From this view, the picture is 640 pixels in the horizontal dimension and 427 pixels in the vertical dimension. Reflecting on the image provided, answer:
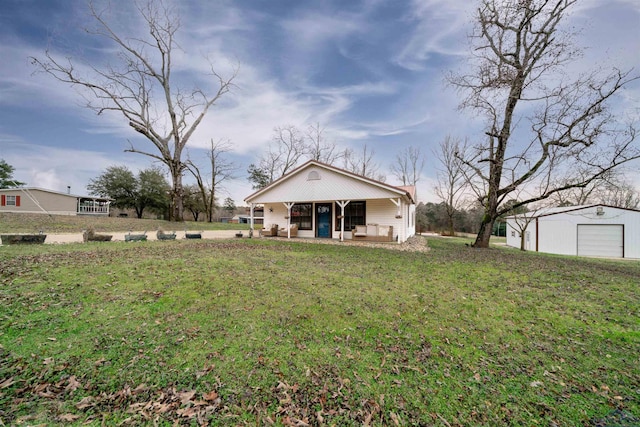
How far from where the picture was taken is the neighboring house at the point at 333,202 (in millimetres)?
13430

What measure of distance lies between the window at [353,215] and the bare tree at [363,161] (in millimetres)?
18522

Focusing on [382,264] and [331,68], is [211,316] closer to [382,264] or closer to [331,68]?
[382,264]

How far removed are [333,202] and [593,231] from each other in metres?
17.3

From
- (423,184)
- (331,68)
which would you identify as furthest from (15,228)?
(423,184)

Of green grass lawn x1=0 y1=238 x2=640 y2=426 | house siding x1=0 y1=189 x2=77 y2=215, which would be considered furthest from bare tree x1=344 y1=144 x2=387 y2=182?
house siding x1=0 y1=189 x2=77 y2=215

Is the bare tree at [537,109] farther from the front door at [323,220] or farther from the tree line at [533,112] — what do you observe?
the front door at [323,220]

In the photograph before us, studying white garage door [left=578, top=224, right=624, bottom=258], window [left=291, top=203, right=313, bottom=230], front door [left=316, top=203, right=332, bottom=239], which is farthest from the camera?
window [left=291, top=203, right=313, bottom=230]

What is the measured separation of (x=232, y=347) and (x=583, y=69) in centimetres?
1573

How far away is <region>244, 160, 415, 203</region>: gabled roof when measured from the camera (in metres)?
13.2

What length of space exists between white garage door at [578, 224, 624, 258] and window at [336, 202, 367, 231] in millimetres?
14986

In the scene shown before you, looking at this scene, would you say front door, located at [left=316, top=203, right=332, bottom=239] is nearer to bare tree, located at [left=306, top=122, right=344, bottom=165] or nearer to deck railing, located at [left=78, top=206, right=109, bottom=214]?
bare tree, located at [left=306, top=122, right=344, bottom=165]

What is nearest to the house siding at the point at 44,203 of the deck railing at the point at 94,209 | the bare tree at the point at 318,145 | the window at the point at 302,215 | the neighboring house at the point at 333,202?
the deck railing at the point at 94,209

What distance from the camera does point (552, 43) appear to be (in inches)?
421

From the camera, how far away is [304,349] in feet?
10.6
